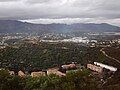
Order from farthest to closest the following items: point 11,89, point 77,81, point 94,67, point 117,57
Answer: point 117,57
point 94,67
point 11,89
point 77,81

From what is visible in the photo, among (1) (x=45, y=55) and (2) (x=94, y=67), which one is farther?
(1) (x=45, y=55)

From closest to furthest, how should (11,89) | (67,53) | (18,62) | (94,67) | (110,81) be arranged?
(11,89)
(110,81)
(94,67)
(18,62)
(67,53)

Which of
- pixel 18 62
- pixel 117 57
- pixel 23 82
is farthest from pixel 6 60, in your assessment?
pixel 23 82

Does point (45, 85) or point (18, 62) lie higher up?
point (45, 85)

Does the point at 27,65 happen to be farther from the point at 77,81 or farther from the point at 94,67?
the point at 77,81

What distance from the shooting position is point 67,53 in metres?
68.6

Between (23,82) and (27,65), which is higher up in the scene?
(23,82)

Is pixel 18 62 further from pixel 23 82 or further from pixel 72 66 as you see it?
pixel 23 82

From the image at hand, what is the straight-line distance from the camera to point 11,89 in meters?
20.6

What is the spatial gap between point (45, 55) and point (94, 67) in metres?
15.7

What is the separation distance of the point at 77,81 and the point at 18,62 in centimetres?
4093

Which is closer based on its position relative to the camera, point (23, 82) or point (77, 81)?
point (77, 81)

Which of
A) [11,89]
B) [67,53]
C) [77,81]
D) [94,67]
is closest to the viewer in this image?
[77,81]

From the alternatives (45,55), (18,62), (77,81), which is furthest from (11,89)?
(45,55)
